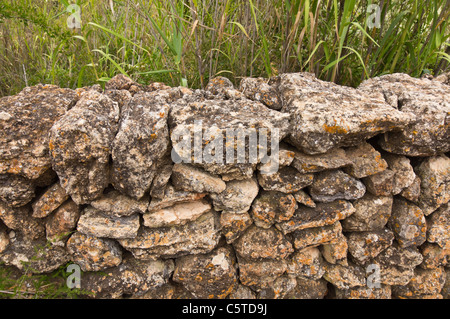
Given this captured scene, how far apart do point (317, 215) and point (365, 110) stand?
0.77m

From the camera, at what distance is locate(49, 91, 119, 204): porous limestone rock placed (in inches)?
66.9

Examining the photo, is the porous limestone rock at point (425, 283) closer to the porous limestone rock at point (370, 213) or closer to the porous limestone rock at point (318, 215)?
the porous limestone rock at point (370, 213)

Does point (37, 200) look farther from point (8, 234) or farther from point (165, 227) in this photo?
point (165, 227)

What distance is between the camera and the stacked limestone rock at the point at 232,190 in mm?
1816

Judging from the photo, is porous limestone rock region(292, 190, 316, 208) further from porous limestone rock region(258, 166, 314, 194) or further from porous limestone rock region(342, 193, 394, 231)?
porous limestone rock region(342, 193, 394, 231)

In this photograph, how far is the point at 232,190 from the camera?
2.00 metres

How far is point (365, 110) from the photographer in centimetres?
191

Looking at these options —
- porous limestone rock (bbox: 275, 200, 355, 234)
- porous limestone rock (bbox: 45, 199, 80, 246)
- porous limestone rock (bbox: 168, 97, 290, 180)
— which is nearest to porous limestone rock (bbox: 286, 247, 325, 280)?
porous limestone rock (bbox: 275, 200, 355, 234)

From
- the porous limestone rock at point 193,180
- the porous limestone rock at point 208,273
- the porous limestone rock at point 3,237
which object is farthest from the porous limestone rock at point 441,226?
the porous limestone rock at point 3,237

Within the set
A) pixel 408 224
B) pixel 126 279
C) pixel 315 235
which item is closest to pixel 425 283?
pixel 408 224

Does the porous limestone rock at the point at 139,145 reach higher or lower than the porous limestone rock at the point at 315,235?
higher

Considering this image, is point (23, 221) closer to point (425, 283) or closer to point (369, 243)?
point (369, 243)

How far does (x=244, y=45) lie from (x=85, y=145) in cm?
152

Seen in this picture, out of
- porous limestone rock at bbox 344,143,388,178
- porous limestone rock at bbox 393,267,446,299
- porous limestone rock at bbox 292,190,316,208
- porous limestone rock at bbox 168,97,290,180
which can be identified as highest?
porous limestone rock at bbox 168,97,290,180
